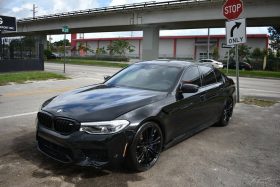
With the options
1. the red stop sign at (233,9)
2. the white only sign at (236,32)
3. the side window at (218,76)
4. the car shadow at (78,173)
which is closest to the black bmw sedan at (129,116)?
the car shadow at (78,173)

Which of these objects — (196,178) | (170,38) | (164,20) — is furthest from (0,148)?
(170,38)

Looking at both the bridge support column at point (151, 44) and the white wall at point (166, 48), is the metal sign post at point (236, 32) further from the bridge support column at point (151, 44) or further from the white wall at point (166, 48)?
the white wall at point (166, 48)

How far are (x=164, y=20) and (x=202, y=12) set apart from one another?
4640mm

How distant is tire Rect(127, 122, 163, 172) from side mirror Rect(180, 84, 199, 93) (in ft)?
3.08

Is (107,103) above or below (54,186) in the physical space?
above

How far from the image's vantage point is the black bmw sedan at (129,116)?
13.7 ft

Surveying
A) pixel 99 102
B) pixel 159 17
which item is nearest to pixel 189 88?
pixel 99 102

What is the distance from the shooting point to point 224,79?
769 centimetres

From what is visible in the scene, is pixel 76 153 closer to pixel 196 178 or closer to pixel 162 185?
pixel 162 185

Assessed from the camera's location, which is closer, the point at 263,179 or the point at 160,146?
the point at 263,179

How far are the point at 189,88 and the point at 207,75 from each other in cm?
152

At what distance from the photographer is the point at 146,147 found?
4684mm

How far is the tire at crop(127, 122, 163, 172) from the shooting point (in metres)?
4.43

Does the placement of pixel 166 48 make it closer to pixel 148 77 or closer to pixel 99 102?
pixel 148 77
